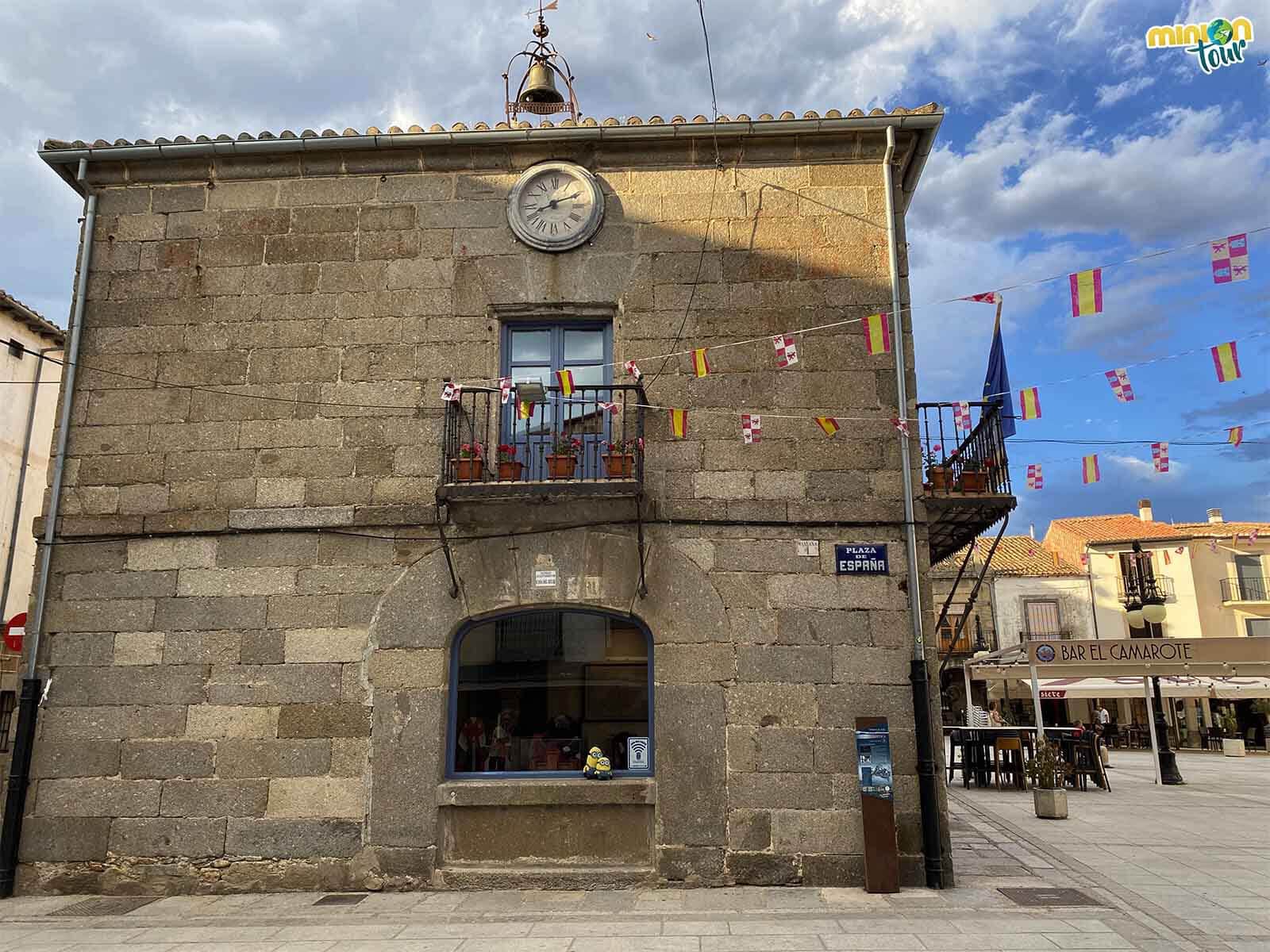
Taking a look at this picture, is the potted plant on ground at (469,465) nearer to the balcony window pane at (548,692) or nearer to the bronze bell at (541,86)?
the balcony window pane at (548,692)

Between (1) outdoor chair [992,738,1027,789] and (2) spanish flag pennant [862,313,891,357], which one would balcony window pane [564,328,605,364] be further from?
(1) outdoor chair [992,738,1027,789]

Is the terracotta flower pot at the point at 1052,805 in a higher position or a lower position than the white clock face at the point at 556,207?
lower

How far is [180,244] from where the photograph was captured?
356 inches

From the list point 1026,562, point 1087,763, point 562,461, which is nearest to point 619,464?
point 562,461

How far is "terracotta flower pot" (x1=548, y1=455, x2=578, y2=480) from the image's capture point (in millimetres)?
7941

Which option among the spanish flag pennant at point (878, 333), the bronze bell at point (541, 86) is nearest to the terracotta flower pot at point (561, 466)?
the spanish flag pennant at point (878, 333)

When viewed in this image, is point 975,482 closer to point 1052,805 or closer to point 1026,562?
point 1052,805

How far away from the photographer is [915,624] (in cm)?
787

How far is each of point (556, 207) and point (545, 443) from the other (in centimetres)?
233

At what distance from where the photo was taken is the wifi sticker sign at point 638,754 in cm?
793

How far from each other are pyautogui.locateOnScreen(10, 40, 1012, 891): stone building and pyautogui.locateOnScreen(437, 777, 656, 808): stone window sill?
0.02 metres

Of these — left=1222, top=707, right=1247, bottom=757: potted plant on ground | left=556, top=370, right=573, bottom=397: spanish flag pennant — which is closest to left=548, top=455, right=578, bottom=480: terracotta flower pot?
left=556, top=370, right=573, bottom=397: spanish flag pennant

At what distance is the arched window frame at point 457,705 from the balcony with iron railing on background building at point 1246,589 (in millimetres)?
32120

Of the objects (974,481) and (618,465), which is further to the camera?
(974,481)
